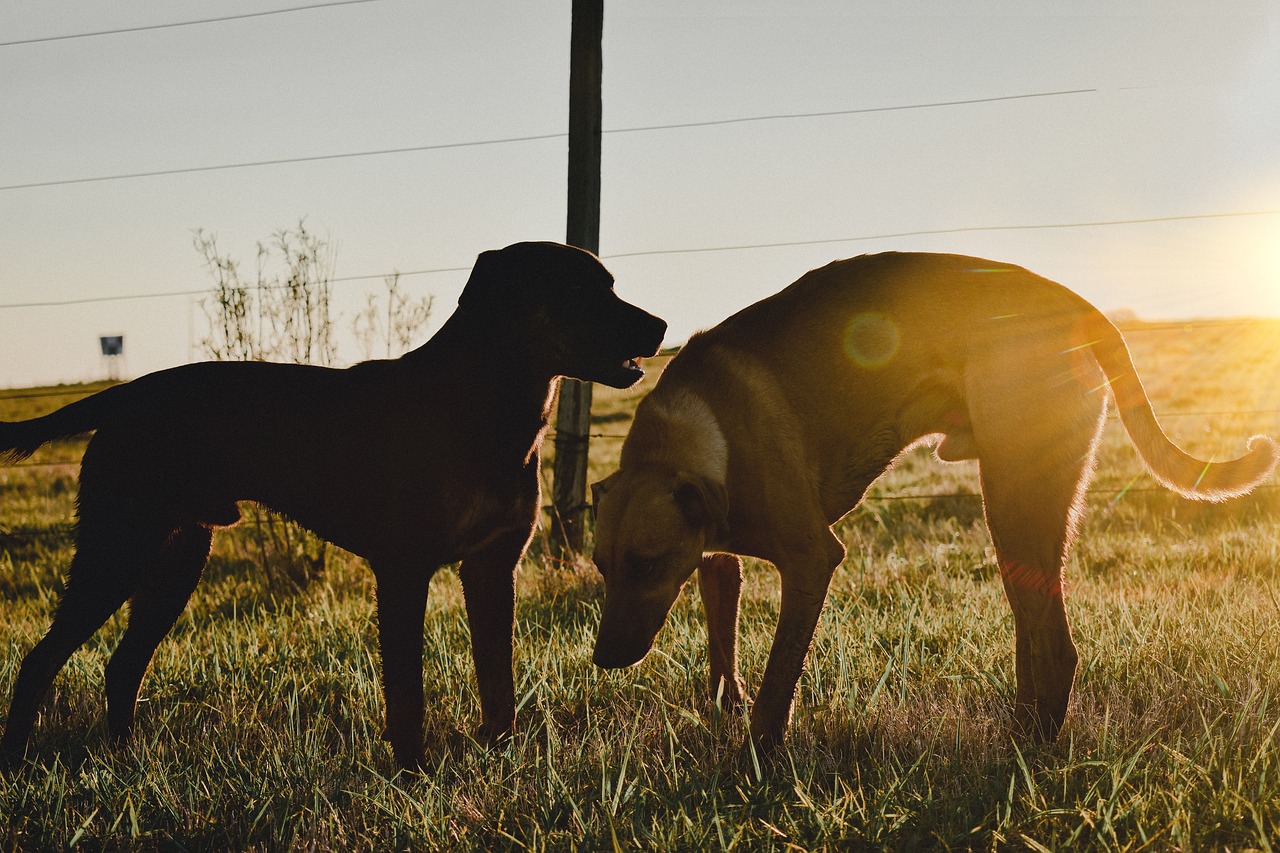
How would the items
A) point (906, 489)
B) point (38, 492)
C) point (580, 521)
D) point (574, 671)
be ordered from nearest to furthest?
point (574, 671), point (580, 521), point (906, 489), point (38, 492)

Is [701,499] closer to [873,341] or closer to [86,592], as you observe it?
[873,341]

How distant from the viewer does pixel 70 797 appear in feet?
10.0

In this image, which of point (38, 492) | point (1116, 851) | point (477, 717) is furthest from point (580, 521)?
point (38, 492)

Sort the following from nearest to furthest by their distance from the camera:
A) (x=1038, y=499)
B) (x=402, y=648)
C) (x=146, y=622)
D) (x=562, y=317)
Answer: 1. (x=402, y=648)
2. (x=562, y=317)
3. (x=1038, y=499)
4. (x=146, y=622)

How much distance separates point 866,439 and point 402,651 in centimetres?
177

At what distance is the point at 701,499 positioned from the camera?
10.3ft

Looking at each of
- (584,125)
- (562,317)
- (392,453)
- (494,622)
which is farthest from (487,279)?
(584,125)

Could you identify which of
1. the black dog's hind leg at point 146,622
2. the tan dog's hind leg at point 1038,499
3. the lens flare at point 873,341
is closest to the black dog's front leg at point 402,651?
the black dog's hind leg at point 146,622

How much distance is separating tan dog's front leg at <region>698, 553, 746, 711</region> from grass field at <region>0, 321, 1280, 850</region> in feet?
0.39

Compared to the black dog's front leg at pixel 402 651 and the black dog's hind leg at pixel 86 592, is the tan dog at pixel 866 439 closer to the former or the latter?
the black dog's front leg at pixel 402 651

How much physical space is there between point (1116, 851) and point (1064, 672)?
3.08 feet

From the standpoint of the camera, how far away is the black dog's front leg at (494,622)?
11.1 feet

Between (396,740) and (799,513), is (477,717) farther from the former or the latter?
(799,513)

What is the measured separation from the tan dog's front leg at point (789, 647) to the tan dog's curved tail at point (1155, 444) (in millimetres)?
1249
